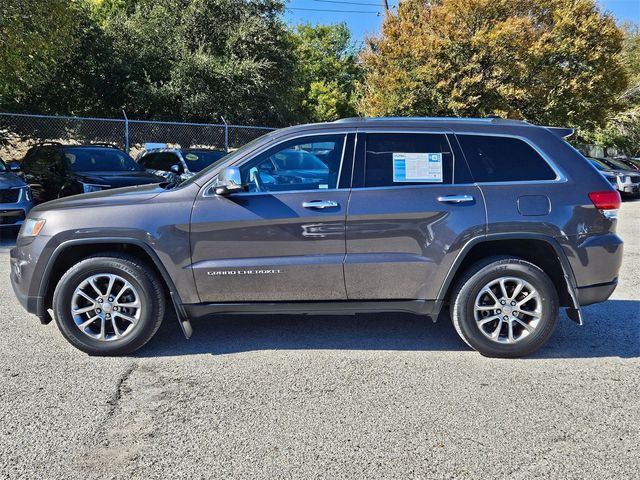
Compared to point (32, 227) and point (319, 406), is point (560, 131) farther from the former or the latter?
point (32, 227)

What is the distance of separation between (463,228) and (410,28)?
58.0 ft

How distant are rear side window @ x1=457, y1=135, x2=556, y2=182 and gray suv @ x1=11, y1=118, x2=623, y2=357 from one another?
0.01 m

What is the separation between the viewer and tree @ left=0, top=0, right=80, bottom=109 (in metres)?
12.7

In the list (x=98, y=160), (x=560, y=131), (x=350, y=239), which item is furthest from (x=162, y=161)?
(x=560, y=131)

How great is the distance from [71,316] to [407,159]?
291 centimetres

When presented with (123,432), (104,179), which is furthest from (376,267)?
(104,179)

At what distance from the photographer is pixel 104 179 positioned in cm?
964

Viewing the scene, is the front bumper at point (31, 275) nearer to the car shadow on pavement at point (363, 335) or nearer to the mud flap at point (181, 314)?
the car shadow on pavement at point (363, 335)

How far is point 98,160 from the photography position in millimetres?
10852

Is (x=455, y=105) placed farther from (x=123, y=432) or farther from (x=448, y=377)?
(x=123, y=432)

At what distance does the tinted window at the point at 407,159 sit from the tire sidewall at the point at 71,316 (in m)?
1.94

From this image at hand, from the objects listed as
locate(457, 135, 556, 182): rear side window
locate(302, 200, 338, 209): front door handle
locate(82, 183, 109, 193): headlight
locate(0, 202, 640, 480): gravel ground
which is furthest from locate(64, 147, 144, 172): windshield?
locate(457, 135, 556, 182): rear side window

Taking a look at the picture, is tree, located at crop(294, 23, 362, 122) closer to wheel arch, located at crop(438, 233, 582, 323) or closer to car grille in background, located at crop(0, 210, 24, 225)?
car grille in background, located at crop(0, 210, 24, 225)

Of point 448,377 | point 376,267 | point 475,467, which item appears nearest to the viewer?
point 475,467
